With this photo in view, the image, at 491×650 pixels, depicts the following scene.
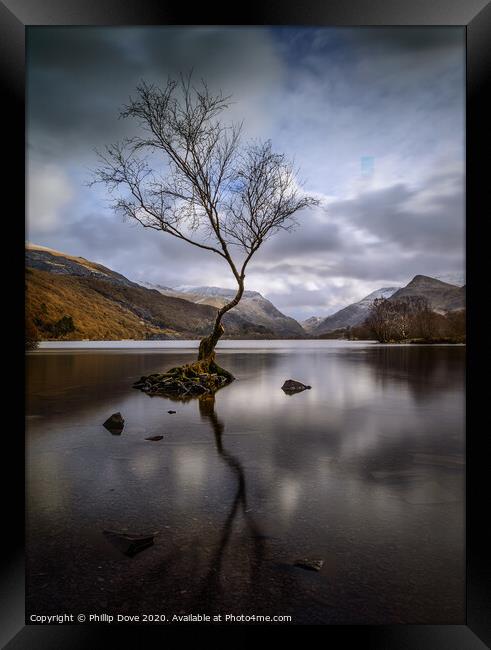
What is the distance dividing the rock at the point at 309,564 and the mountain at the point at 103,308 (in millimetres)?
55693

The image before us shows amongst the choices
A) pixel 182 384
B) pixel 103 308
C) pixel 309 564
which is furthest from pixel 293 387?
pixel 103 308

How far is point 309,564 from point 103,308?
10372 centimetres

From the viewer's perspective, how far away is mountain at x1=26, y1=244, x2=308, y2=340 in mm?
75825

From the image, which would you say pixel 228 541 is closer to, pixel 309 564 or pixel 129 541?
pixel 309 564

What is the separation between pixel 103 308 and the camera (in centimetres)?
9812

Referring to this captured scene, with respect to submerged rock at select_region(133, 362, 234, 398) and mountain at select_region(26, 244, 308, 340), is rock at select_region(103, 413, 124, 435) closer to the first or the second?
submerged rock at select_region(133, 362, 234, 398)

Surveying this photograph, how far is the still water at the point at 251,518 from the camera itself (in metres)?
2.50

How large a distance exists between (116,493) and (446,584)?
123 inches

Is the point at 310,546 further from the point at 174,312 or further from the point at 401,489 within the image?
the point at 174,312

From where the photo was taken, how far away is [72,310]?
81188mm

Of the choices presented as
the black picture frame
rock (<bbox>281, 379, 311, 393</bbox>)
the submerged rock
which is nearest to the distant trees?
rock (<bbox>281, 379, 311, 393</bbox>)

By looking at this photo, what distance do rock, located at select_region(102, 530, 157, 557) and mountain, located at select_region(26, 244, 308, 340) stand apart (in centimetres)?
5464

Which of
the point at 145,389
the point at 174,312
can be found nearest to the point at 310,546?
the point at 145,389
